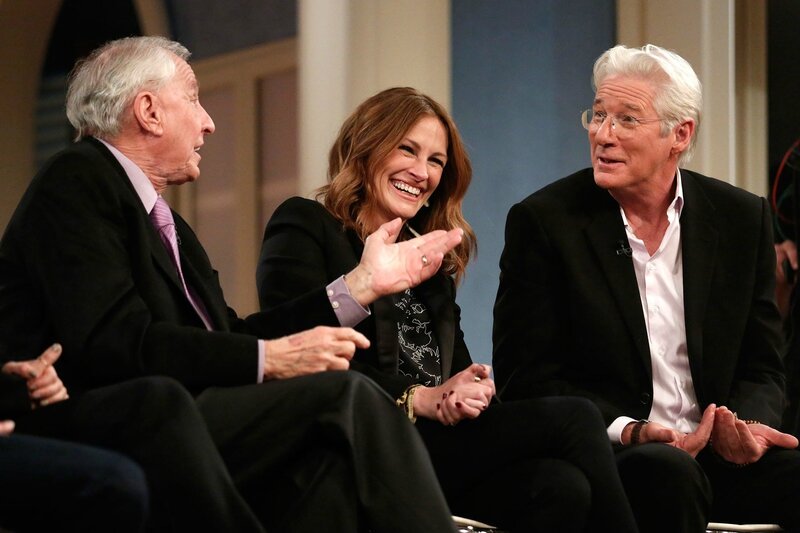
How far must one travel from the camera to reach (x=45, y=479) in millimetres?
1700

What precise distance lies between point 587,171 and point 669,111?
9.3 inches

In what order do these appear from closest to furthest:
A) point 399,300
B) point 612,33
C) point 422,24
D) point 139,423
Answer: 1. point 139,423
2. point 399,300
3. point 422,24
4. point 612,33

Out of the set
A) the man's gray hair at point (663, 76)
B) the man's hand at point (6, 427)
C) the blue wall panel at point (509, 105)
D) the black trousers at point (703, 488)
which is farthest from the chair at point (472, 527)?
the blue wall panel at point (509, 105)

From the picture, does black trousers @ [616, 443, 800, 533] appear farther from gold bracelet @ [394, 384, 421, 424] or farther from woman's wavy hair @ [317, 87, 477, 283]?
woman's wavy hair @ [317, 87, 477, 283]

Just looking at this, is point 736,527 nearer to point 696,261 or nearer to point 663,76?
point 696,261

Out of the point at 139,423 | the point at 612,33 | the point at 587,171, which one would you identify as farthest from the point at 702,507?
the point at 612,33

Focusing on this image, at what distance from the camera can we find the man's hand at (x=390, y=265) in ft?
7.95

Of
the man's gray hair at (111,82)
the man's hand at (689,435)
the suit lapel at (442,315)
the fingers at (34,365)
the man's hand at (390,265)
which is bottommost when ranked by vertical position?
the man's hand at (689,435)

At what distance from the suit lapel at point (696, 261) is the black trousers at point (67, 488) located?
53.7 inches

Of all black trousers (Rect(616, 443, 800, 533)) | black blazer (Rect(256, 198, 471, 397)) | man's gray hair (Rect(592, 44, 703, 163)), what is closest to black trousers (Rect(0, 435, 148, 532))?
black blazer (Rect(256, 198, 471, 397))

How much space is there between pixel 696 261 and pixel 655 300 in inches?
4.9

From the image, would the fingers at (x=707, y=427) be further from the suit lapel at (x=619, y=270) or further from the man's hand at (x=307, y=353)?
the man's hand at (x=307, y=353)

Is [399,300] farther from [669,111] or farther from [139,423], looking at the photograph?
[139,423]

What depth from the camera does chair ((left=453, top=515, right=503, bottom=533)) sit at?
2.35 meters
